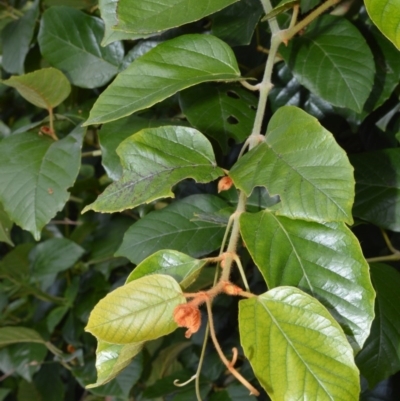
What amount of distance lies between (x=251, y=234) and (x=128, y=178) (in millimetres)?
136

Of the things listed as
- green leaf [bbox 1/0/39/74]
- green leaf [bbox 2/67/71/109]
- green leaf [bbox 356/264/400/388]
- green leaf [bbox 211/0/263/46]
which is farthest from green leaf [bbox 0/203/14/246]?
green leaf [bbox 356/264/400/388]

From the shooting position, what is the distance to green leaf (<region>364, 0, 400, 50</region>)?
18.0 inches

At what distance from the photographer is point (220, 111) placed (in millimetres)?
784

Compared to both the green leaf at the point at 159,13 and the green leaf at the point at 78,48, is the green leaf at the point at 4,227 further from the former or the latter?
the green leaf at the point at 159,13

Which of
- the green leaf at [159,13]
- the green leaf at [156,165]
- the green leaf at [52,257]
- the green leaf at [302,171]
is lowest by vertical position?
the green leaf at [52,257]

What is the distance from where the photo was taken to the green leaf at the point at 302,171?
18.3 inches

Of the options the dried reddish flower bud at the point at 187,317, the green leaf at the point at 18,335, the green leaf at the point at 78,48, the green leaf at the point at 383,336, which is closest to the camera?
the dried reddish flower bud at the point at 187,317

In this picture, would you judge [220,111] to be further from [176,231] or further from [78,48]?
[78,48]

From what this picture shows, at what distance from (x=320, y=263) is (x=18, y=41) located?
0.74 metres

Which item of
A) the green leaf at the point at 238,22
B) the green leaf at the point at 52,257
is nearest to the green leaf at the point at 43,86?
the green leaf at the point at 238,22

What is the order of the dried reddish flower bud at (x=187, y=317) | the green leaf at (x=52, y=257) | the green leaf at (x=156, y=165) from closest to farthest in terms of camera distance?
the dried reddish flower bud at (x=187, y=317) < the green leaf at (x=156, y=165) < the green leaf at (x=52, y=257)

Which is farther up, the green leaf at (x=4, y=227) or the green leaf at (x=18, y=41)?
the green leaf at (x=18, y=41)

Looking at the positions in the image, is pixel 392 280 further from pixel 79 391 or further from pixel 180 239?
pixel 79 391

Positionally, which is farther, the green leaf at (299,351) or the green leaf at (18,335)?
the green leaf at (18,335)
